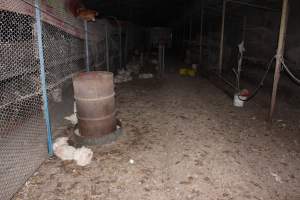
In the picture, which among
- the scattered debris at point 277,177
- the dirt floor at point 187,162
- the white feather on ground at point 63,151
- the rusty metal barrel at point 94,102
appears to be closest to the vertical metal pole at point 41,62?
the white feather on ground at point 63,151

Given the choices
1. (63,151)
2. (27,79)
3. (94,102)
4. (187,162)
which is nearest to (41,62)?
(94,102)

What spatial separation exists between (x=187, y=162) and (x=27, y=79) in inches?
134

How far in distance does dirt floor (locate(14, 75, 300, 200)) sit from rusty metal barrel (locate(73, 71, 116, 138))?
1.20ft

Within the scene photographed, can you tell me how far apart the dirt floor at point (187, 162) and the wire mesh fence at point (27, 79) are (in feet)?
1.14

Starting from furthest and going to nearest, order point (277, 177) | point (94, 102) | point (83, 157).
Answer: point (94, 102)
point (83, 157)
point (277, 177)

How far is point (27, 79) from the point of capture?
4840 mm

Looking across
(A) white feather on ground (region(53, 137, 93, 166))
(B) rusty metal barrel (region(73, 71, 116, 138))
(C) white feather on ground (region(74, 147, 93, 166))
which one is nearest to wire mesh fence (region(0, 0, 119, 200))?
(A) white feather on ground (region(53, 137, 93, 166))

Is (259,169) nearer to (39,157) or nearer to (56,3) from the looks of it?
(39,157)

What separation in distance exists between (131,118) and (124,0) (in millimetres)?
10601

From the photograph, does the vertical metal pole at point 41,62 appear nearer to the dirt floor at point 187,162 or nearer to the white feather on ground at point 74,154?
the white feather on ground at point 74,154

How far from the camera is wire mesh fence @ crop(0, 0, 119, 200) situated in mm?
3443

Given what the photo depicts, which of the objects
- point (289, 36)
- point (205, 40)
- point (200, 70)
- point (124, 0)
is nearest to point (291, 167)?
point (289, 36)

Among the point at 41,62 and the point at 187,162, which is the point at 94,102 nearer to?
the point at 41,62

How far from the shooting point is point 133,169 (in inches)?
141
